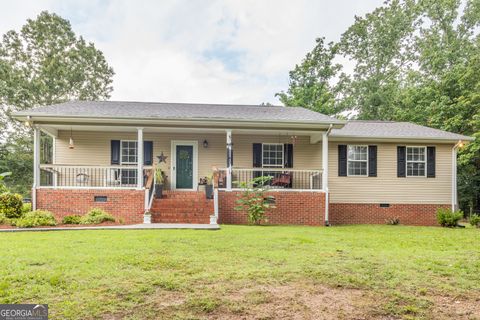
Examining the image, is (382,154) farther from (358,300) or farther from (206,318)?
(206,318)

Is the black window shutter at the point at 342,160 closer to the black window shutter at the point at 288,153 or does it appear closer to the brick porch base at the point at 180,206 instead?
the black window shutter at the point at 288,153

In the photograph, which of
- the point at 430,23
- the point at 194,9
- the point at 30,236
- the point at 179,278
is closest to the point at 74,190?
the point at 30,236

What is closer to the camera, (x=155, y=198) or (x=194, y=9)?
(x=155, y=198)

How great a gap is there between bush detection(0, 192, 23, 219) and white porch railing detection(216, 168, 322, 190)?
605 cm

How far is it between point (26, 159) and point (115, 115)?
15.0 m

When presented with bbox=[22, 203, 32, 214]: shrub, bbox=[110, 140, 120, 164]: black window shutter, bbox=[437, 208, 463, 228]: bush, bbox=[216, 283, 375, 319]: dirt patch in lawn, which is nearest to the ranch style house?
bbox=[110, 140, 120, 164]: black window shutter

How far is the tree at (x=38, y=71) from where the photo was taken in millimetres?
21656

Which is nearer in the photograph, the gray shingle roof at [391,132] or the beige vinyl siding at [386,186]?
the gray shingle roof at [391,132]

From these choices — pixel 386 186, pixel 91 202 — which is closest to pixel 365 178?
pixel 386 186

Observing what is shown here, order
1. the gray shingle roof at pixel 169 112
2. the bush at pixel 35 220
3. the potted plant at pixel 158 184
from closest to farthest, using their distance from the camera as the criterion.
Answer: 1. the bush at pixel 35 220
2. the gray shingle roof at pixel 169 112
3. the potted plant at pixel 158 184

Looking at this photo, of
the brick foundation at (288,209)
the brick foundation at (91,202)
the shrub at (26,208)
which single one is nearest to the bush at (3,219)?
the shrub at (26,208)

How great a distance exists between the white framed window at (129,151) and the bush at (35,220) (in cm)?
407

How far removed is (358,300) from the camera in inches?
130

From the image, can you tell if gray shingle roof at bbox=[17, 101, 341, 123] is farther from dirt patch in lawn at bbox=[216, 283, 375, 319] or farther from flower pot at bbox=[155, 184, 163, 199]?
dirt patch in lawn at bbox=[216, 283, 375, 319]
